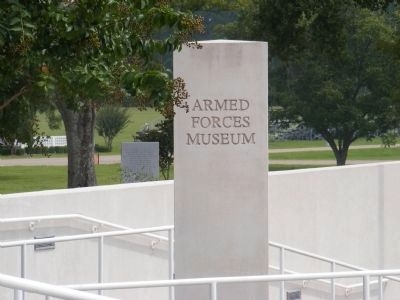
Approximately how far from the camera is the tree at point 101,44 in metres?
8.38

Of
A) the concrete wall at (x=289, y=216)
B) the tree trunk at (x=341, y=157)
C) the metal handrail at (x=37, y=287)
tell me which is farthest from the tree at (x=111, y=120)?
the metal handrail at (x=37, y=287)

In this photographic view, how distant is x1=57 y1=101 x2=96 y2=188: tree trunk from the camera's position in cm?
2820

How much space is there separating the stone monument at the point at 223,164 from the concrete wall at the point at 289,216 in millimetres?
2039

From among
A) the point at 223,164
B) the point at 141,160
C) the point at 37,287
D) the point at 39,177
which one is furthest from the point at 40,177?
the point at 37,287

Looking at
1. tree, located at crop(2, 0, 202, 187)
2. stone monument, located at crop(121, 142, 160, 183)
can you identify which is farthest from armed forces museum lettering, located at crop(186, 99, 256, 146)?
stone monument, located at crop(121, 142, 160, 183)

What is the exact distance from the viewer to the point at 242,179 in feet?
35.2

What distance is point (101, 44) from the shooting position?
28.9 feet

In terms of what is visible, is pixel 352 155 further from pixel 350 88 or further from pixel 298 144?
pixel 298 144

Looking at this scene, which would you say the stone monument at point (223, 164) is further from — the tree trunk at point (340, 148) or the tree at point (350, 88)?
the tree trunk at point (340, 148)

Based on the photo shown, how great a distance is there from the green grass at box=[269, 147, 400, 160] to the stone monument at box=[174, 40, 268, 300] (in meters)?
48.6

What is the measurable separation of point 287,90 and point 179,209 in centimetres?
3954

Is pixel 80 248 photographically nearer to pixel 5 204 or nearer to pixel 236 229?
pixel 5 204

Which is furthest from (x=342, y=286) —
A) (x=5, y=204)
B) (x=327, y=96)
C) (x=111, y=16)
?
(x=327, y=96)

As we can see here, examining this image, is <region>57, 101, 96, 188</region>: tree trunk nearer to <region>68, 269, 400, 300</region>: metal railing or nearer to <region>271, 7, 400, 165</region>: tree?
<region>271, 7, 400, 165</region>: tree
